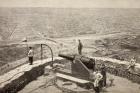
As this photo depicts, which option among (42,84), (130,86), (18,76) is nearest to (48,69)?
(42,84)

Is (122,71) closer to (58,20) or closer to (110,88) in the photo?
(110,88)

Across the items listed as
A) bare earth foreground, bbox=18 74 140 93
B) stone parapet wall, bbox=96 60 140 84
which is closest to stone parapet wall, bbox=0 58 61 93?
bare earth foreground, bbox=18 74 140 93

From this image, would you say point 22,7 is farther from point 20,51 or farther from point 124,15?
point 124,15

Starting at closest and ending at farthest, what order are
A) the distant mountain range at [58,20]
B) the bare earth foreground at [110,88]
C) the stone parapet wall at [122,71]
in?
the bare earth foreground at [110,88] → the stone parapet wall at [122,71] → the distant mountain range at [58,20]

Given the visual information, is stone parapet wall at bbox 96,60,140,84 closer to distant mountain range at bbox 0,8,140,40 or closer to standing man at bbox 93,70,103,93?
standing man at bbox 93,70,103,93

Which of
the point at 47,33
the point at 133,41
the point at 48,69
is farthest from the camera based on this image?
the point at 133,41

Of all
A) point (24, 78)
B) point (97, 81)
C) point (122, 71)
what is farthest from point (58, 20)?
point (97, 81)

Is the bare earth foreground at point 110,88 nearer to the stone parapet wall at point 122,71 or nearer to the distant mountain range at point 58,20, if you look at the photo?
the stone parapet wall at point 122,71

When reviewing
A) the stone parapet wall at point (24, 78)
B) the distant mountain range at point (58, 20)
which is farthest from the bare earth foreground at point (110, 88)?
the distant mountain range at point (58, 20)

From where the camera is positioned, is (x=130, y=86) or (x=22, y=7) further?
(x=22, y=7)
